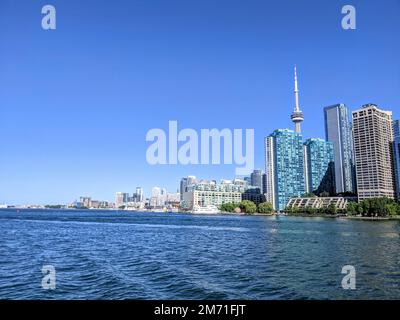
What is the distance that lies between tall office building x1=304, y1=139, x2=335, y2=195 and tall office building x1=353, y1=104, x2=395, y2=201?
27.7 meters

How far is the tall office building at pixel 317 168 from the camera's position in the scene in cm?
10756

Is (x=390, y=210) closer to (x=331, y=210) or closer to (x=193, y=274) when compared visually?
(x=331, y=210)

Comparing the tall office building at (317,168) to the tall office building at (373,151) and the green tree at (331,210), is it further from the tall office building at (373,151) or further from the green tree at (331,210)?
the green tree at (331,210)

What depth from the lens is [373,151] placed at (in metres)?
76.8

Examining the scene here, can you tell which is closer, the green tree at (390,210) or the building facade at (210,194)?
the green tree at (390,210)

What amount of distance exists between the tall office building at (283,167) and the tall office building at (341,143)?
1271 cm

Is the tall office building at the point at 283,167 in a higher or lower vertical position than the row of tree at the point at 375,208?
higher

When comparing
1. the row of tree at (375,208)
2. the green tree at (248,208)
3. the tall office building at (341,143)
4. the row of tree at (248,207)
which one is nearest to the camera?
the row of tree at (375,208)

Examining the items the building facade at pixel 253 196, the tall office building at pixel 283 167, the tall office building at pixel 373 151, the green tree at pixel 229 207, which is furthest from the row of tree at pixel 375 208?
the building facade at pixel 253 196

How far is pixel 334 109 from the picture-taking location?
389 feet

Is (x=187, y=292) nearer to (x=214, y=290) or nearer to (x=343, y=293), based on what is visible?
(x=214, y=290)
